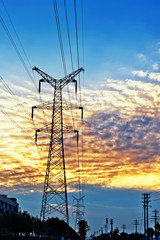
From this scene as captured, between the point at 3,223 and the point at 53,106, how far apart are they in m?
35.7

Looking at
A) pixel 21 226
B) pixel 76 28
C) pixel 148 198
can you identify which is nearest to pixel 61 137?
pixel 76 28

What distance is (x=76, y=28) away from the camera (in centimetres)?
2234

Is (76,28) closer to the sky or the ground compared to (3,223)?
closer to the sky

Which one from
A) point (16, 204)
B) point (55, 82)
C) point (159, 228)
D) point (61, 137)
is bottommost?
point (159, 228)

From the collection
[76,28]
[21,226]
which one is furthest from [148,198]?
[76,28]

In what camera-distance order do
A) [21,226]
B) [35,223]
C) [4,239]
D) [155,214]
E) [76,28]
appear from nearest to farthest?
[76,28] → [4,239] → [21,226] → [35,223] → [155,214]

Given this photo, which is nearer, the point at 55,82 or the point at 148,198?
the point at 55,82

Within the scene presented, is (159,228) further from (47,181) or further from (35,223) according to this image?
(47,181)

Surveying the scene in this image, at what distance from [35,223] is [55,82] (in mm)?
61307

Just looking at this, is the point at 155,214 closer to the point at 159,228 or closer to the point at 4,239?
the point at 159,228

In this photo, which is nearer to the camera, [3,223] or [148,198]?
[3,223]

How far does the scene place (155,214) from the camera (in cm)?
12450

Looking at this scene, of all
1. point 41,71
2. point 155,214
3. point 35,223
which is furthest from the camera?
point 155,214

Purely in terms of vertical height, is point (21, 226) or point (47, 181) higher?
point (47, 181)
